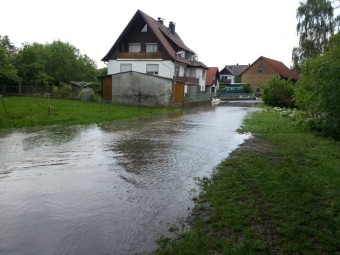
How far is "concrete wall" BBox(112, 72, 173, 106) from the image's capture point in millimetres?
31125

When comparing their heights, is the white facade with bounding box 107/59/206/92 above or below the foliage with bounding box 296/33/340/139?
above

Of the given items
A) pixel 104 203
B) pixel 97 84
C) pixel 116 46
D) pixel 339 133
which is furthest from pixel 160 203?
pixel 97 84

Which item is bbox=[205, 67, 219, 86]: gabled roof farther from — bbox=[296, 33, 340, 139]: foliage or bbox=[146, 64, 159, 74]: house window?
bbox=[296, 33, 340, 139]: foliage

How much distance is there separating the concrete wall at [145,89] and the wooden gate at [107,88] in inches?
58.1

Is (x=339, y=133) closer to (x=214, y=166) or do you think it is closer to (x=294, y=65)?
(x=214, y=166)

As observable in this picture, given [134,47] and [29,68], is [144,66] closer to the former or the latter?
[134,47]

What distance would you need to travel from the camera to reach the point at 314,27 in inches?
1638

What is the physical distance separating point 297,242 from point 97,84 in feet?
134

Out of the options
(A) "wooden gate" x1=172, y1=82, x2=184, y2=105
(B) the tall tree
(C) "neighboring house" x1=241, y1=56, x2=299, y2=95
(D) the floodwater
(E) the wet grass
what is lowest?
(D) the floodwater

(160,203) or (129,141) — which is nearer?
(160,203)

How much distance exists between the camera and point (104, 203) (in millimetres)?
6680

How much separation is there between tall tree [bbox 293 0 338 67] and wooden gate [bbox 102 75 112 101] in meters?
23.8

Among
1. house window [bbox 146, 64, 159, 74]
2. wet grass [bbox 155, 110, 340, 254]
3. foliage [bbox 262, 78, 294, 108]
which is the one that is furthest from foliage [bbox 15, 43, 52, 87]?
wet grass [bbox 155, 110, 340, 254]

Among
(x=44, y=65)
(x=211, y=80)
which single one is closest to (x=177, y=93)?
(x=44, y=65)
